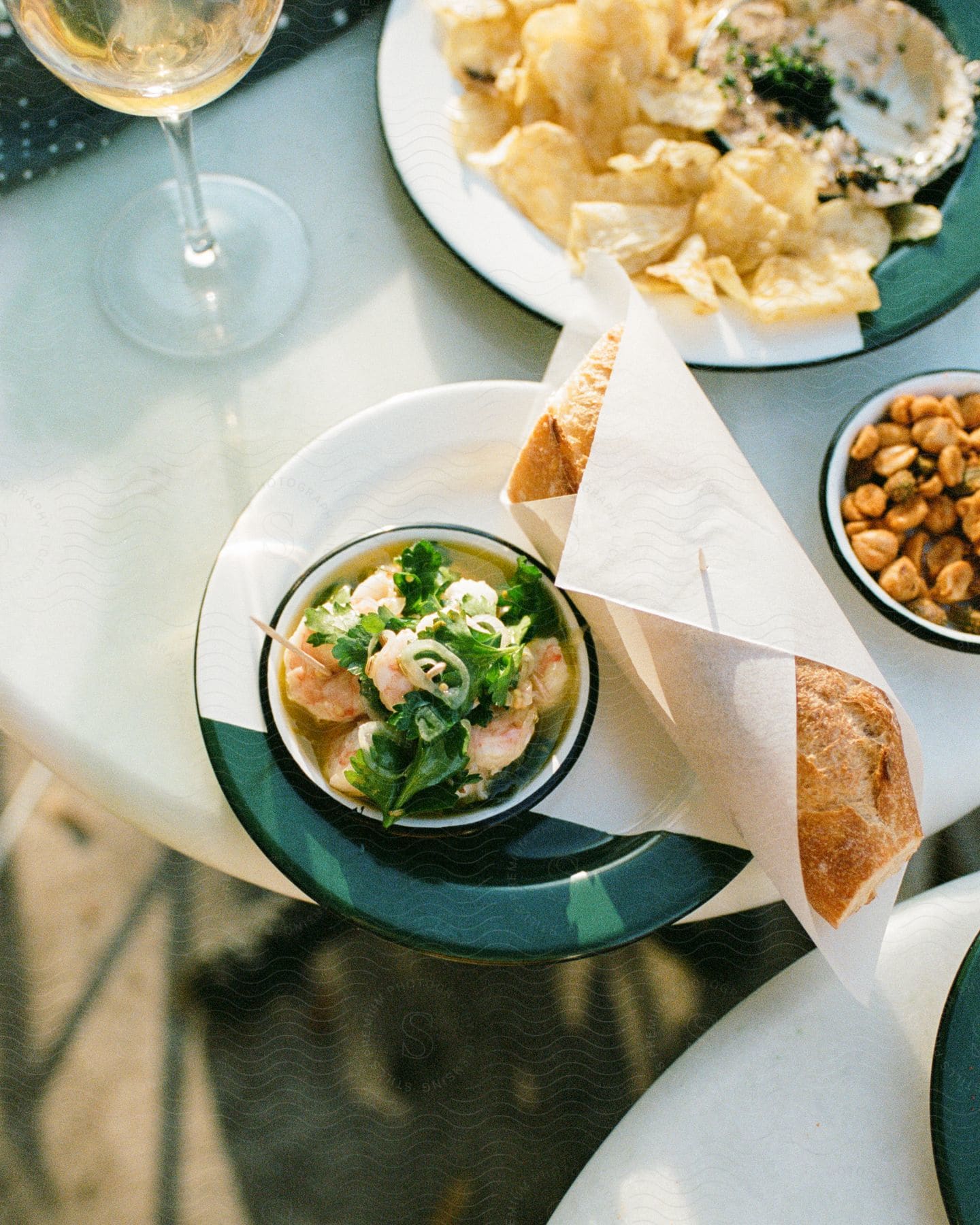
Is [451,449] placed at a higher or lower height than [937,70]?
lower

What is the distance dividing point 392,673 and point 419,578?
92 mm

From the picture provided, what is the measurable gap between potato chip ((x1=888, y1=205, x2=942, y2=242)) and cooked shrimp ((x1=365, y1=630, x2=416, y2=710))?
0.65m

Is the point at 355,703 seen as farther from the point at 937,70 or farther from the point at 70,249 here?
the point at 937,70

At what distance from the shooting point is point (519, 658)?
75 cm

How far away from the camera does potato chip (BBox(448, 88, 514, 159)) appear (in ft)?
3.26

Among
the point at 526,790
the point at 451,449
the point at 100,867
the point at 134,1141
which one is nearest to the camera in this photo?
the point at 526,790

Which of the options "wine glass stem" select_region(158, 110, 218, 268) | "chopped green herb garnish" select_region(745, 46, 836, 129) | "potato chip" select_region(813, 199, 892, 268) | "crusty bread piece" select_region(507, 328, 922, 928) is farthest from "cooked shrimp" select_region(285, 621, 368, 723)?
"chopped green herb garnish" select_region(745, 46, 836, 129)

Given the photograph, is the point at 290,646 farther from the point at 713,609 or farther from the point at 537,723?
the point at 713,609

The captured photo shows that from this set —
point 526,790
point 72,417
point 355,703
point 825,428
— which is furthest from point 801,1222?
point 72,417

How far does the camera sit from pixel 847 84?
1073 millimetres

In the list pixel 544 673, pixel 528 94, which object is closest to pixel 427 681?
pixel 544 673

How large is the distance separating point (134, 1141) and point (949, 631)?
1258 millimetres

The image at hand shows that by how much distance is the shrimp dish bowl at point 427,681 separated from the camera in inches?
28.0

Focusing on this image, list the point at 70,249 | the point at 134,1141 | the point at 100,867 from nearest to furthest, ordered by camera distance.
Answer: the point at 70,249
the point at 134,1141
the point at 100,867
